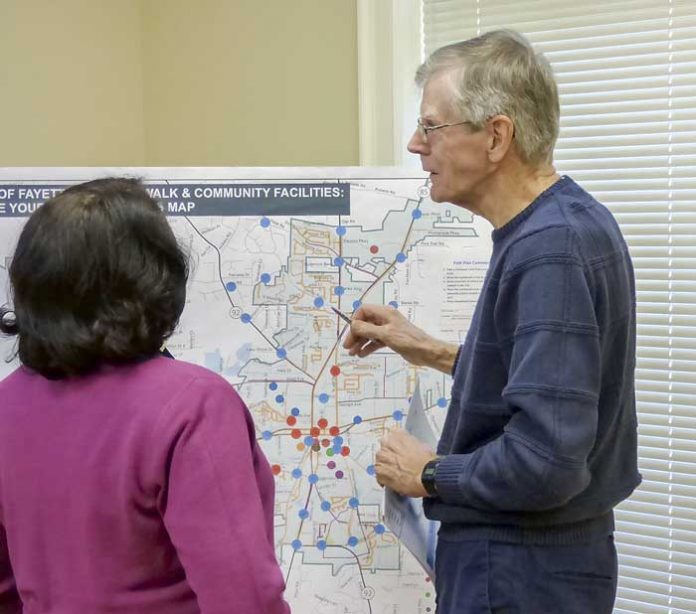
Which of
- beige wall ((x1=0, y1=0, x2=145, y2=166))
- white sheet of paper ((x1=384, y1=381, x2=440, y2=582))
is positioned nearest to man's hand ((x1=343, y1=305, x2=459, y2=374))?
white sheet of paper ((x1=384, y1=381, x2=440, y2=582))

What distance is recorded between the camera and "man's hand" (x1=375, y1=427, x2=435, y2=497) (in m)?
1.30

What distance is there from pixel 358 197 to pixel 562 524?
80cm

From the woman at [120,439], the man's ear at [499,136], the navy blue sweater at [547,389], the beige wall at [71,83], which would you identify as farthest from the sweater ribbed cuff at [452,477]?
the beige wall at [71,83]

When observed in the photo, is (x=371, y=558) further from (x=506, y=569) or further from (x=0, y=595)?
(x=0, y=595)

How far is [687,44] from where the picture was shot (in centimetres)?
199

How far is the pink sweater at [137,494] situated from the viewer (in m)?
0.94

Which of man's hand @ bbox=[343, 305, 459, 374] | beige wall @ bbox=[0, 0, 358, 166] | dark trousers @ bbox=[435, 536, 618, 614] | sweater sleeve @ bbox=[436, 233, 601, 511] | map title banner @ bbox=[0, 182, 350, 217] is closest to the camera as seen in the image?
sweater sleeve @ bbox=[436, 233, 601, 511]

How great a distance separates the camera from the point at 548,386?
3.54ft

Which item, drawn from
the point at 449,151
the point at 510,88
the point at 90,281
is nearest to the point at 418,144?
the point at 449,151

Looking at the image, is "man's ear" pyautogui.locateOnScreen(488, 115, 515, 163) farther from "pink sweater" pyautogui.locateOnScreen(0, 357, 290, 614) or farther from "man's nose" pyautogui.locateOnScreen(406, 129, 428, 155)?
"pink sweater" pyautogui.locateOnScreen(0, 357, 290, 614)

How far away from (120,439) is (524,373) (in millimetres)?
522

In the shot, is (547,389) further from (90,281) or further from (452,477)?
(90,281)

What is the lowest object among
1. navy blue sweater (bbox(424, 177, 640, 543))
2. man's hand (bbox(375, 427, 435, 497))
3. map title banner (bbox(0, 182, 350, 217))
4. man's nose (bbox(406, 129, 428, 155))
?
man's hand (bbox(375, 427, 435, 497))

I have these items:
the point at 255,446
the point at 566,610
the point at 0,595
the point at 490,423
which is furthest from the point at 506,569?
the point at 0,595
